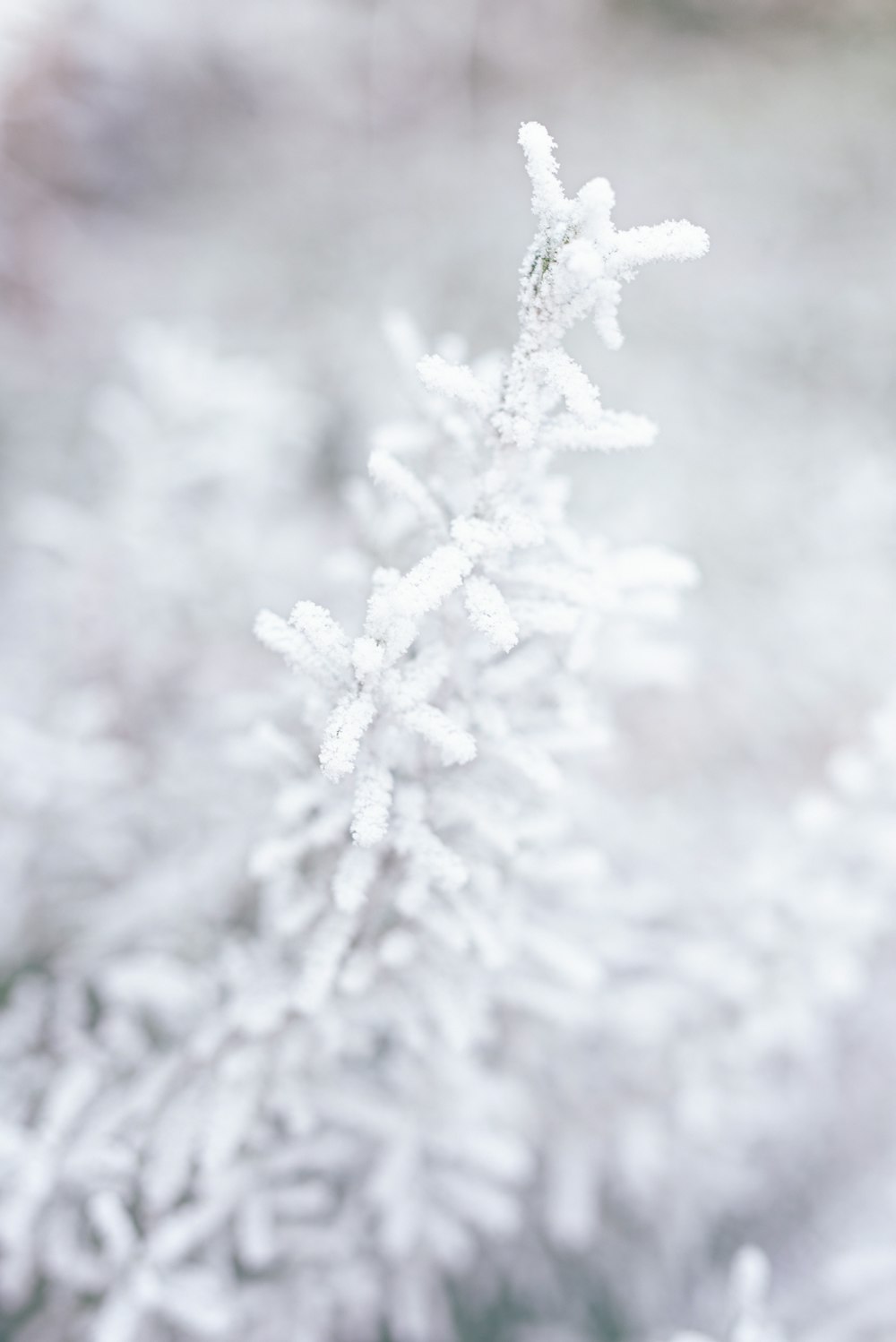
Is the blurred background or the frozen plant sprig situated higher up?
the blurred background

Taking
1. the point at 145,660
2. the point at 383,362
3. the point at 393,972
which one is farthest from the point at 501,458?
the point at 383,362

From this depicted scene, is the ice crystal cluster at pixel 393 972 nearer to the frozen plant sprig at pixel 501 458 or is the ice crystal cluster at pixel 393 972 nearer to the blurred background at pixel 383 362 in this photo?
the frozen plant sprig at pixel 501 458

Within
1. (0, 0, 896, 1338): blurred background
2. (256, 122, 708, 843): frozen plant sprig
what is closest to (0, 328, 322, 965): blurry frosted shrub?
(0, 0, 896, 1338): blurred background

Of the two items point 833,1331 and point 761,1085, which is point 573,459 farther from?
point 833,1331

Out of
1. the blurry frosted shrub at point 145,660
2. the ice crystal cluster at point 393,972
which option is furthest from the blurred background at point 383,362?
the ice crystal cluster at point 393,972

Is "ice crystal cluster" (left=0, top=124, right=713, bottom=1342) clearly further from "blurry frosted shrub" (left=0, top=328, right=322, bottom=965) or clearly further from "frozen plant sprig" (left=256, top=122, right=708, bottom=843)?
"blurry frosted shrub" (left=0, top=328, right=322, bottom=965)

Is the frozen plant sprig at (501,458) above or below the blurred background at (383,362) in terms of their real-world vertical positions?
below
